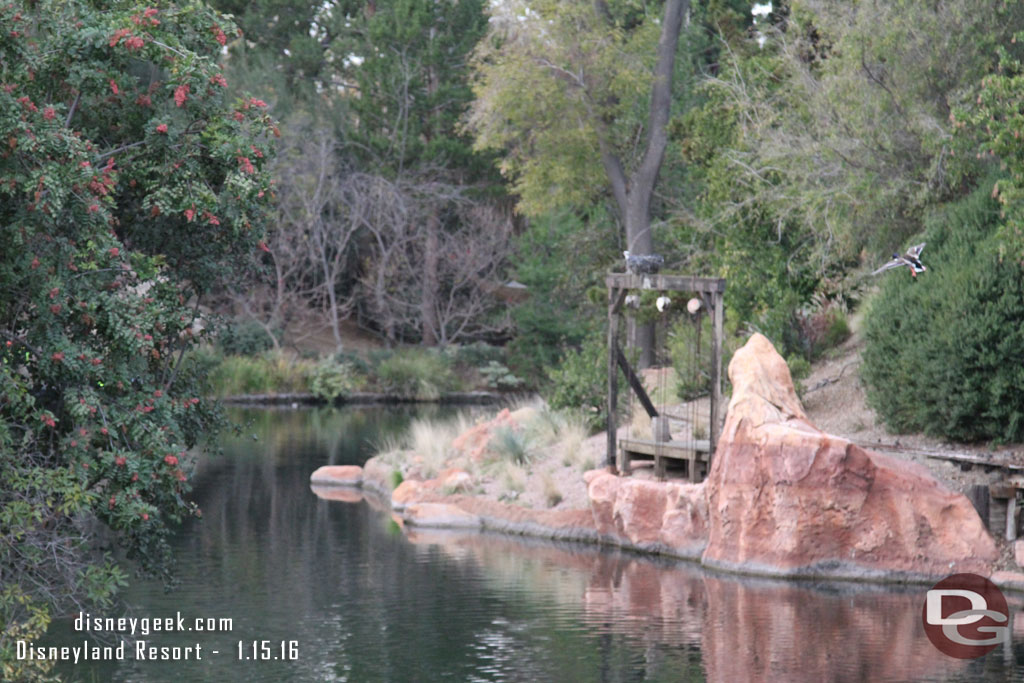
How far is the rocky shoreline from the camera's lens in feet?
47.4

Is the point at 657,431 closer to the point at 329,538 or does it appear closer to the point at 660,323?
the point at 329,538

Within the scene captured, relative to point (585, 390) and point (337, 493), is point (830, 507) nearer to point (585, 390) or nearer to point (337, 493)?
point (585, 390)

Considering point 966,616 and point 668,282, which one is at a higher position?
point 668,282

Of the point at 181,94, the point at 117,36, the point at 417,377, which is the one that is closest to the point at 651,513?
the point at 181,94

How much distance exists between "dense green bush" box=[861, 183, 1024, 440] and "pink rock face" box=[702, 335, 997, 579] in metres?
1.72

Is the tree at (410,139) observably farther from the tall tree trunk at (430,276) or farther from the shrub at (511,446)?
the shrub at (511,446)

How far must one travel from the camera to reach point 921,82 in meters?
17.6

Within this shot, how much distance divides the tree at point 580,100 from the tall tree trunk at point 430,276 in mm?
10670

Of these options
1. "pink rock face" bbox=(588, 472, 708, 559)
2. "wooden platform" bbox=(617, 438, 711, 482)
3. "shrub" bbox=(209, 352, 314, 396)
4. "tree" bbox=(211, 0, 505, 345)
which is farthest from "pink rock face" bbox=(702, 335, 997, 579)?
"tree" bbox=(211, 0, 505, 345)

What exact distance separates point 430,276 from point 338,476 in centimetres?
1641

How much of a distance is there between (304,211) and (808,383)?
1973 cm

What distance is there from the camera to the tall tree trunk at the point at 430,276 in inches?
1503

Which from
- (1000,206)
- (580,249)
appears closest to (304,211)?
(580,249)

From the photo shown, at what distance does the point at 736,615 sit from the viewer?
13289mm
